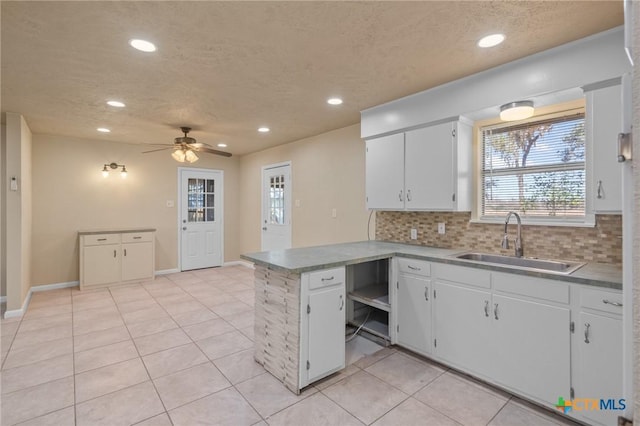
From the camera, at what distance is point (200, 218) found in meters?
6.39

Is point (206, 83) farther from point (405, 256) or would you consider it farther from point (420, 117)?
point (405, 256)

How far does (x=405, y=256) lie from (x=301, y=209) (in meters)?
2.55

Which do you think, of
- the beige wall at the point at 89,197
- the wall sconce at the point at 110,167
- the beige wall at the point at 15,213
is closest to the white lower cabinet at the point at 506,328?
the beige wall at the point at 15,213

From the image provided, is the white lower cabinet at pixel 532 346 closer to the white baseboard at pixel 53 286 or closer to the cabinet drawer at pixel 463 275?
the cabinet drawer at pixel 463 275

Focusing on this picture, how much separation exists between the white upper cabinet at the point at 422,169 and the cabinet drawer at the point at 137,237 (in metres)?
4.04

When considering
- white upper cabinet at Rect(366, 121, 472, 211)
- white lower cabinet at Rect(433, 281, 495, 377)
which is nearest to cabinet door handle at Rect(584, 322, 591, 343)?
white lower cabinet at Rect(433, 281, 495, 377)

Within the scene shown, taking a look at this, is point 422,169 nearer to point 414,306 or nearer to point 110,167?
point 414,306

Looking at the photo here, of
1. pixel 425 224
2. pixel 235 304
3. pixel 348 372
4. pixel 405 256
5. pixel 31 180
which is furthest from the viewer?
pixel 31 180

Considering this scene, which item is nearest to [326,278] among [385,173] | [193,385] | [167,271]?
[193,385]

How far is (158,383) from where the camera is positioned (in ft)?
7.64

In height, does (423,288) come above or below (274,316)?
above

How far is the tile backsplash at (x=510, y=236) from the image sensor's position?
2.16 m

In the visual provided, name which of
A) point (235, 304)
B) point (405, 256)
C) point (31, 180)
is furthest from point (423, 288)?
point (31, 180)

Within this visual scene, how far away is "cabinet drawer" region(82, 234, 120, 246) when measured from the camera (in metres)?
4.82
